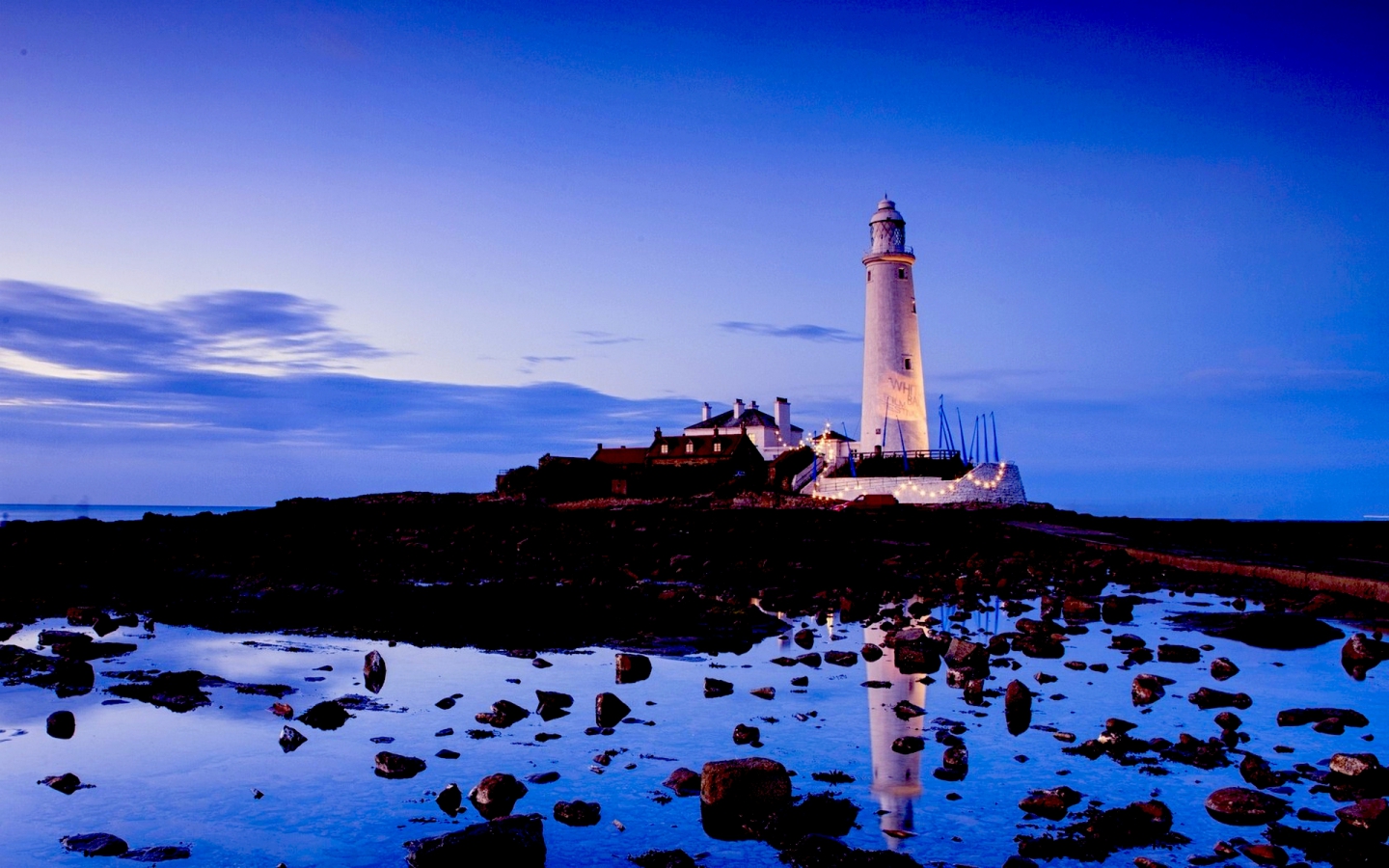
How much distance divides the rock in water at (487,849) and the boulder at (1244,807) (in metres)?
5.04

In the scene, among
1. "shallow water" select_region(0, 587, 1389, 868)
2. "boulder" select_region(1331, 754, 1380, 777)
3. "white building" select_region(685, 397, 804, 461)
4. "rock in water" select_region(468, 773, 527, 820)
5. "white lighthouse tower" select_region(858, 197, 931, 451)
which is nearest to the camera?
"shallow water" select_region(0, 587, 1389, 868)

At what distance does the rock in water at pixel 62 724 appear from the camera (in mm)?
9316

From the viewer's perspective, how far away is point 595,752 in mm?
8734

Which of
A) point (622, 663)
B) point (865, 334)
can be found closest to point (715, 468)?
point (865, 334)

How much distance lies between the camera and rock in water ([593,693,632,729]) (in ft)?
32.4

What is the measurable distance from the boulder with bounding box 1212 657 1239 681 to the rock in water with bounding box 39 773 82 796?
1296 centimetres

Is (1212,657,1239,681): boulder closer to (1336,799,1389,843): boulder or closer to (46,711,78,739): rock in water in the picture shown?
(1336,799,1389,843): boulder

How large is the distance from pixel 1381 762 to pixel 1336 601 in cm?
1377

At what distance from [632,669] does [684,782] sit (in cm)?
452

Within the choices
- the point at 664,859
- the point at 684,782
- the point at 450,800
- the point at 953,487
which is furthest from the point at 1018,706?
the point at 953,487

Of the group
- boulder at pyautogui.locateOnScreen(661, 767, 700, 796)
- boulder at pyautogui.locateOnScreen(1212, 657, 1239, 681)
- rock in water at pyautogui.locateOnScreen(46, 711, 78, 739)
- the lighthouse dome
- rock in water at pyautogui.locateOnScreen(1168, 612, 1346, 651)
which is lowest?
rock in water at pyautogui.locateOnScreen(46, 711, 78, 739)

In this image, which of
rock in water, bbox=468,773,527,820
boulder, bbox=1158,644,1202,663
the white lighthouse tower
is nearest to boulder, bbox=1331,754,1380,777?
boulder, bbox=1158,644,1202,663

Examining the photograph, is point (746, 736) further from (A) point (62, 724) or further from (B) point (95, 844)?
(A) point (62, 724)

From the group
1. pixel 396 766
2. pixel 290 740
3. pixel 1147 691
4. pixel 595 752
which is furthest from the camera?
pixel 1147 691
